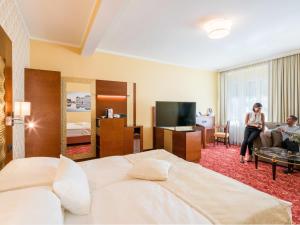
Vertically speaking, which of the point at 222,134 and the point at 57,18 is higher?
the point at 57,18

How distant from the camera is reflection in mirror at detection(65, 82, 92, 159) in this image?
3.67 m

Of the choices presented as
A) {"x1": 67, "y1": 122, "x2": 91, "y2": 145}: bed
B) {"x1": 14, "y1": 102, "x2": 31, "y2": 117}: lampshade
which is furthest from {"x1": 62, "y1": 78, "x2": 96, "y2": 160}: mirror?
{"x1": 14, "y1": 102, "x2": 31, "y2": 117}: lampshade

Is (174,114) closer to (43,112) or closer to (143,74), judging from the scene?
(143,74)

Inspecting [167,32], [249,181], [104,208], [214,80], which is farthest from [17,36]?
[214,80]

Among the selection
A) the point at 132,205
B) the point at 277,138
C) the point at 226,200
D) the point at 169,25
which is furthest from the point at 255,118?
the point at 132,205

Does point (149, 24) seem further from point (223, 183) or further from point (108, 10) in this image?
point (223, 183)

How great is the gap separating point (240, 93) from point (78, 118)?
4915 mm

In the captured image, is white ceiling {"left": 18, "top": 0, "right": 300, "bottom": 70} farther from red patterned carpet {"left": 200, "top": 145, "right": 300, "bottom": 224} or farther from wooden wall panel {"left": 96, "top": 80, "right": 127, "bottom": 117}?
red patterned carpet {"left": 200, "top": 145, "right": 300, "bottom": 224}

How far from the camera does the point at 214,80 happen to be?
609 centimetres

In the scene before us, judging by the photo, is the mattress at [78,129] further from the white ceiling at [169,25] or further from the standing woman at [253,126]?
the standing woman at [253,126]

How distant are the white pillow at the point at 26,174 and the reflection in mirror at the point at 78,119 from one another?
2299 mm

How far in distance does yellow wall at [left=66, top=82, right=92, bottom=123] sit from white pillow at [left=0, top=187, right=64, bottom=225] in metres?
2.95

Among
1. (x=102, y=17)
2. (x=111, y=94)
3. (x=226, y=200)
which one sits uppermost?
(x=102, y=17)

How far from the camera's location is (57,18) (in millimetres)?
2588
